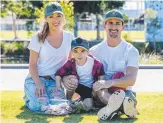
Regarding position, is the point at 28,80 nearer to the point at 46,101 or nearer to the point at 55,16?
the point at 46,101

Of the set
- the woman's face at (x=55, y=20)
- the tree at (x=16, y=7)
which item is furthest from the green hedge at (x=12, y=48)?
the woman's face at (x=55, y=20)

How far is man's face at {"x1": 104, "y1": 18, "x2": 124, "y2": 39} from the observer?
5.16 meters

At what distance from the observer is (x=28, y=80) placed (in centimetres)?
554

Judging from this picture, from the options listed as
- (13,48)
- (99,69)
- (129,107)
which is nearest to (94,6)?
(13,48)

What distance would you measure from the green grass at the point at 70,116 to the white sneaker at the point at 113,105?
9 cm

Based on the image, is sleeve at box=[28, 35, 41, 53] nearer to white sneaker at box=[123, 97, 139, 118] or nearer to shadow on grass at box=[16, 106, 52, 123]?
shadow on grass at box=[16, 106, 52, 123]

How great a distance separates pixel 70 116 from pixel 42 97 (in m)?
0.52

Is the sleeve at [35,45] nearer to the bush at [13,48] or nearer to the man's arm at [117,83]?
the man's arm at [117,83]

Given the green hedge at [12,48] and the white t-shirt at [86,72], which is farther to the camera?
the green hedge at [12,48]

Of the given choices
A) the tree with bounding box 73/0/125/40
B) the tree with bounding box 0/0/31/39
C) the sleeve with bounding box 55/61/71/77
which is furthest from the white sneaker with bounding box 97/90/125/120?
the tree with bounding box 0/0/31/39

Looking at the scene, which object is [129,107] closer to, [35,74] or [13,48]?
[35,74]

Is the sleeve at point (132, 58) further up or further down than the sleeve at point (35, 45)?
further down

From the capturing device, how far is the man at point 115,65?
15.9 ft

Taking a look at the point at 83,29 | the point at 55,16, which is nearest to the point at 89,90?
the point at 55,16
